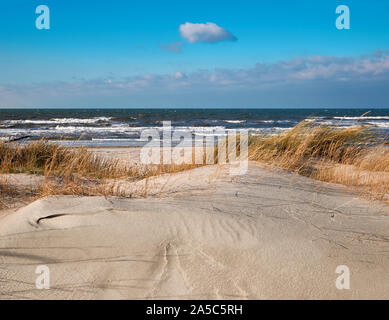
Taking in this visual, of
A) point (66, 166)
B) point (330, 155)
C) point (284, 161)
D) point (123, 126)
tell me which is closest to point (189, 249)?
point (284, 161)

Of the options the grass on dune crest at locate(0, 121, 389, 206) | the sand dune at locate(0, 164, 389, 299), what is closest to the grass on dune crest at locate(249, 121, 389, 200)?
the grass on dune crest at locate(0, 121, 389, 206)

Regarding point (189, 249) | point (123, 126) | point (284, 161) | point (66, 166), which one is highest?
point (123, 126)

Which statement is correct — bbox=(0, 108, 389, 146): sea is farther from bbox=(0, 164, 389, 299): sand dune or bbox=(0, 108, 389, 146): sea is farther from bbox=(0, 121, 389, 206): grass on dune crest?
bbox=(0, 164, 389, 299): sand dune

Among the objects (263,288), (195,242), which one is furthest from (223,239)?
(263,288)

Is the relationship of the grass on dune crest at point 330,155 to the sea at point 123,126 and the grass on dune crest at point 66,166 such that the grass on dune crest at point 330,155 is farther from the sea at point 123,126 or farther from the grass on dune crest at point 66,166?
the grass on dune crest at point 66,166

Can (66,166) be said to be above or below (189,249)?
above

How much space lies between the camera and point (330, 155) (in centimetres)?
679

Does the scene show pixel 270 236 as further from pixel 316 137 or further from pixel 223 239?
pixel 316 137

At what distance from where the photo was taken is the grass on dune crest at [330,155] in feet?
16.7

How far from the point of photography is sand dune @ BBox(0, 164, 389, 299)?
2.36m

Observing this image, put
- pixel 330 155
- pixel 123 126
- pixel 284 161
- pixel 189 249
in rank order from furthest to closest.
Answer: pixel 123 126, pixel 330 155, pixel 284 161, pixel 189 249

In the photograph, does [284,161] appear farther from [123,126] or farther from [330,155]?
[123,126]

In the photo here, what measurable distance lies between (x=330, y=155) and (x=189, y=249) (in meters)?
5.08

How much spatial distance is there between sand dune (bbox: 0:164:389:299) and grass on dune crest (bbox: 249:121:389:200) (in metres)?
1.70
